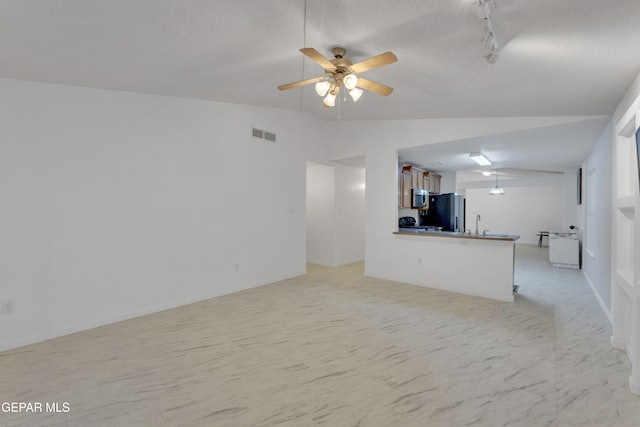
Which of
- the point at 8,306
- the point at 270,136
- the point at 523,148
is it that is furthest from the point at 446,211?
the point at 8,306

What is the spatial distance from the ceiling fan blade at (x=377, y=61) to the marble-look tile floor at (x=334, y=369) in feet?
8.03

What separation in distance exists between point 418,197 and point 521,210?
7243 mm

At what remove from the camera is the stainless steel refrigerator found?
7051 mm

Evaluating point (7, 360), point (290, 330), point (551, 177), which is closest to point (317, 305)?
point (290, 330)

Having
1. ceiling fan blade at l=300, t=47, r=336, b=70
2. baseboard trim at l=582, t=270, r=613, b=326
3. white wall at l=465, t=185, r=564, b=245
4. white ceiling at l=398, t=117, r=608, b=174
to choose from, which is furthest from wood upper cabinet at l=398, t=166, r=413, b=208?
white wall at l=465, t=185, r=564, b=245

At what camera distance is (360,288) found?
4902 mm

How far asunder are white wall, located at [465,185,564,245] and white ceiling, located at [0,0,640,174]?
9134mm

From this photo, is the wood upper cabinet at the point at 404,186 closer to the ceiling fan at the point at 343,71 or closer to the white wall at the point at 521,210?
the ceiling fan at the point at 343,71

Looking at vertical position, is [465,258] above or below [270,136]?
below

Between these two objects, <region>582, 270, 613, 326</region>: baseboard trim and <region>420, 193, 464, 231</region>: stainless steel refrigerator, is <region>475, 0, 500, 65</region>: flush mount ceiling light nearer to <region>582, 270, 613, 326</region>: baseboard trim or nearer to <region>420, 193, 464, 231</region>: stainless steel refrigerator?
<region>582, 270, 613, 326</region>: baseboard trim

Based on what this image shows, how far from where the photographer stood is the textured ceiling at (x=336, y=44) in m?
1.94

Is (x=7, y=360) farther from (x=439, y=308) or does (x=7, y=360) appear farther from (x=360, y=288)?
(x=439, y=308)

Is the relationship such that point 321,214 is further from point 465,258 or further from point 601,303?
point 601,303

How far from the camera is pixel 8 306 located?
2840 millimetres
